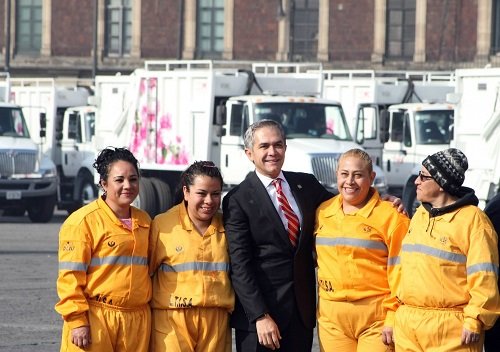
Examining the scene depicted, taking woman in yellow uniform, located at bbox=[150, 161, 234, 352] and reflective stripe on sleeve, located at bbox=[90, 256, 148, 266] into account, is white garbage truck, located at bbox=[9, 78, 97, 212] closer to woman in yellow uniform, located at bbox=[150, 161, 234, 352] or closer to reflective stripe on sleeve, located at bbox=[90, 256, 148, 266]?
woman in yellow uniform, located at bbox=[150, 161, 234, 352]

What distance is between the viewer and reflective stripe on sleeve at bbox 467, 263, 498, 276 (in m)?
7.82

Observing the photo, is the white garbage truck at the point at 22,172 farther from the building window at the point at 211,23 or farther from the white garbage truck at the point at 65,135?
the building window at the point at 211,23

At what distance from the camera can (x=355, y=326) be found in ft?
27.2

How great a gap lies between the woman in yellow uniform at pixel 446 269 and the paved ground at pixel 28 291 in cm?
523

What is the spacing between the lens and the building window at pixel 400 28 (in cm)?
6556

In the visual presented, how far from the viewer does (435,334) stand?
796 cm

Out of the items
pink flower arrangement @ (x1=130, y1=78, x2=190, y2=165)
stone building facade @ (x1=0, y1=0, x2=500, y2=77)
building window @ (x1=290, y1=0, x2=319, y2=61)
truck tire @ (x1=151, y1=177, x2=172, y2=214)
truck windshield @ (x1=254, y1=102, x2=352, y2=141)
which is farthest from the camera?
building window @ (x1=290, y1=0, x2=319, y2=61)

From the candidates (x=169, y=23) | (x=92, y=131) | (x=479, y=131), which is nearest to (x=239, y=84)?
(x=479, y=131)

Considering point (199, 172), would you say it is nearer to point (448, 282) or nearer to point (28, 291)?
point (448, 282)

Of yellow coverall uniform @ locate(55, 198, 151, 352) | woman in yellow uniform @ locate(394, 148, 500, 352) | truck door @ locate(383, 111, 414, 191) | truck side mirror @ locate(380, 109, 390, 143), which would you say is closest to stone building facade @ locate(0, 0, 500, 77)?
truck door @ locate(383, 111, 414, 191)

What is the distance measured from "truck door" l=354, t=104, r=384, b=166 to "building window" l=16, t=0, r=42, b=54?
125ft

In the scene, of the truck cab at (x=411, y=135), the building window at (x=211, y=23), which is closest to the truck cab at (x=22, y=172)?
the truck cab at (x=411, y=135)

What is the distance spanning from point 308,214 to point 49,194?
22946 millimetres

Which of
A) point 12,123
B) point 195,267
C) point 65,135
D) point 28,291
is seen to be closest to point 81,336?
point 195,267
